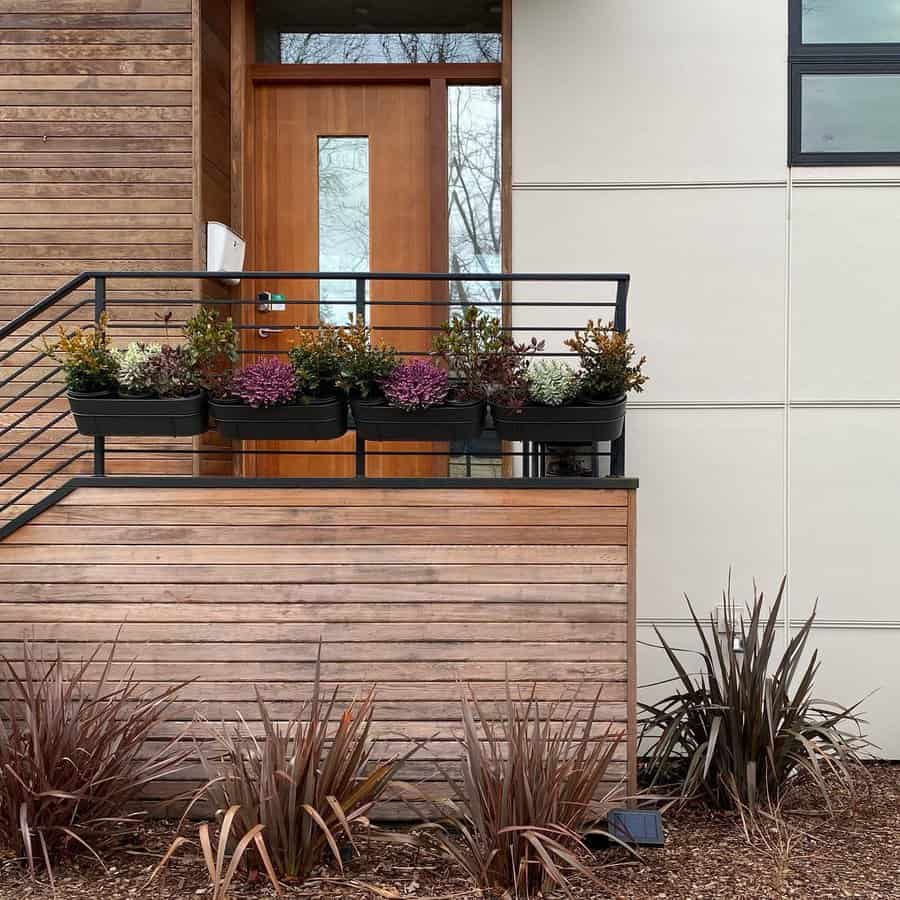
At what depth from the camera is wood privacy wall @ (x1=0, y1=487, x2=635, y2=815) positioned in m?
3.59

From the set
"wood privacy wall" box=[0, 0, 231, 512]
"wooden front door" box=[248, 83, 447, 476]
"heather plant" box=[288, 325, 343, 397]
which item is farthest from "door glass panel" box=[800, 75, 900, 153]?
"wood privacy wall" box=[0, 0, 231, 512]

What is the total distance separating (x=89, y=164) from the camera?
443 centimetres

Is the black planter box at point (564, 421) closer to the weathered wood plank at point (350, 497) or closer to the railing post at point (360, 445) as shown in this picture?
the weathered wood plank at point (350, 497)

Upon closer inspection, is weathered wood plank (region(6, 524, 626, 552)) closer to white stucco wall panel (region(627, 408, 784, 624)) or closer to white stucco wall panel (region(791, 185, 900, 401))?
white stucco wall panel (region(627, 408, 784, 624))

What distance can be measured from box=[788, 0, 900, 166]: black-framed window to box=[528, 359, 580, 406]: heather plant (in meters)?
1.77

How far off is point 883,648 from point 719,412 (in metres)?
1.31

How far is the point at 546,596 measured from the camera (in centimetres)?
361

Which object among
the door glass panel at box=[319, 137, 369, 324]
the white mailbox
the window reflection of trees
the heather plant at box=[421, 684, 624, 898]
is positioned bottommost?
the heather plant at box=[421, 684, 624, 898]

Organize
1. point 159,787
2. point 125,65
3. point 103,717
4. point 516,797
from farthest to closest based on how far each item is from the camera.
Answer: point 125,65, point 159,787, point 103,717, point 516,797

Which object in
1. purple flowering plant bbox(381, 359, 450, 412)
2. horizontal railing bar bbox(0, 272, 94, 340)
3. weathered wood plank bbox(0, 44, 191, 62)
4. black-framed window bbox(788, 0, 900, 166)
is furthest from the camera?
black-framed window bbox(788, 0, 900, 166)

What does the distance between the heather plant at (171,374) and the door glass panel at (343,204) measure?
1.31 meters

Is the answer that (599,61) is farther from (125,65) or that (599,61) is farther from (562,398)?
(125,65)

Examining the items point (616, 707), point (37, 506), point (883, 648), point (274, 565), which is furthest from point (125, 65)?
point (883, 648)

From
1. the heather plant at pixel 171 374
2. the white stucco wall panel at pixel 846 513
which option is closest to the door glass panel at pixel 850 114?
the white stucco wall panel at pixel 846 513
